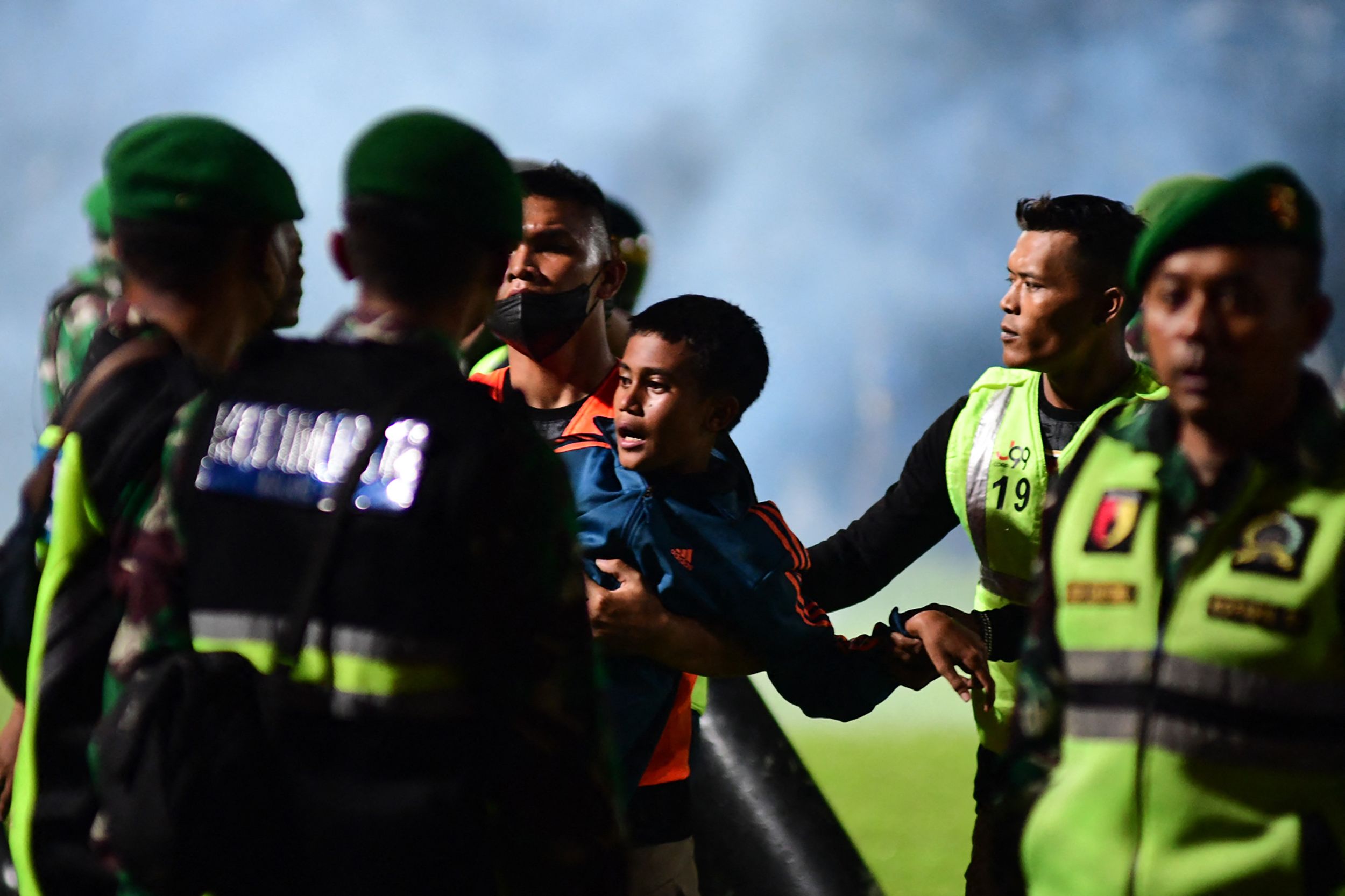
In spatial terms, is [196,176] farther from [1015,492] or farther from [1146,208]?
[1146,208]

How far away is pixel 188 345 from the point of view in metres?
2.19

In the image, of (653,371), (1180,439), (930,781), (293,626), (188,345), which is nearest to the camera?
(293,626)

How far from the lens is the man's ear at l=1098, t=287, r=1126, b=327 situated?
151 inches

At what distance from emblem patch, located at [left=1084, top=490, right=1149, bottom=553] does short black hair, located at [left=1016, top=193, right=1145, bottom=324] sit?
1.91 m

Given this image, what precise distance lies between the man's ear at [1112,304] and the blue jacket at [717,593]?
3.98ft

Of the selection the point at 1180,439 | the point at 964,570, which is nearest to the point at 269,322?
the point at 1180,439

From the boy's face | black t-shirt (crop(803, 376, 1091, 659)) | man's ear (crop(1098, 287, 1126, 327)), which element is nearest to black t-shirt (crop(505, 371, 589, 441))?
the boy's face

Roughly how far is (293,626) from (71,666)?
0.41 metres

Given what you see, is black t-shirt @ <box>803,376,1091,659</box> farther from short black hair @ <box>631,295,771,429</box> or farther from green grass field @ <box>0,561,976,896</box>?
green grass field @ <box>0,561,976,896</box>

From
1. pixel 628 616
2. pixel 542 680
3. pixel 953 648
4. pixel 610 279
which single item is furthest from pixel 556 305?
pixel 542 680

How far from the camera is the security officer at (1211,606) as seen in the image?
1.84 m

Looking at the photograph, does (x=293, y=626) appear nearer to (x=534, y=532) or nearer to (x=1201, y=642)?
(x=534, y=532)

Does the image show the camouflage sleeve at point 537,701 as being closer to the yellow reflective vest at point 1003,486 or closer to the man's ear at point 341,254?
the man's ear at point 341,254

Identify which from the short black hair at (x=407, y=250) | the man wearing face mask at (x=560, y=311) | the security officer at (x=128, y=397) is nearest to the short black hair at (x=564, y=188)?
the man wearing face mask at (x=560, y=311)
